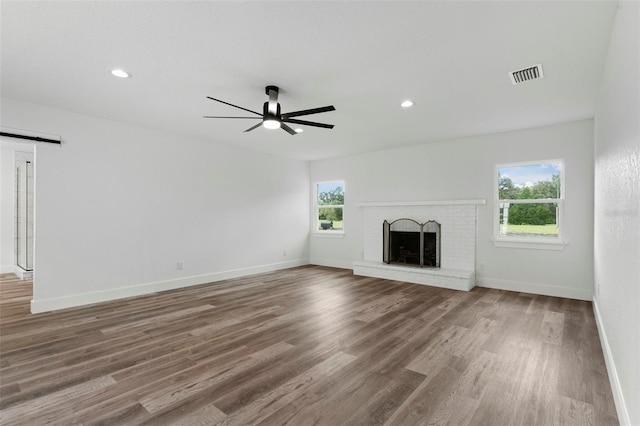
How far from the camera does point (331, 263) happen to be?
24.5 feet

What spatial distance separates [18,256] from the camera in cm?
648

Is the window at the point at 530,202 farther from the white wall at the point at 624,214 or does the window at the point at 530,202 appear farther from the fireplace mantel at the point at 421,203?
the white wall at the point at 624,214

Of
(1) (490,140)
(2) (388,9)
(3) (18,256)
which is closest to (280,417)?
(2) (388,9)

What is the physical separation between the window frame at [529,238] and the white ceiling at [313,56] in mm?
850

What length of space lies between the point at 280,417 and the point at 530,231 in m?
4.89

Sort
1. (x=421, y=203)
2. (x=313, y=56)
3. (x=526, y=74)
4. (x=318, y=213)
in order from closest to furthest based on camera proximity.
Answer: (x=313, y=56)
(x=526, y=74)
(x=421, y=203)
(x=318, y=213)

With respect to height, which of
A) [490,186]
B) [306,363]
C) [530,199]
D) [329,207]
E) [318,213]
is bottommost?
[306,363]

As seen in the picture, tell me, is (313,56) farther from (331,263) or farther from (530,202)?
(331,263)

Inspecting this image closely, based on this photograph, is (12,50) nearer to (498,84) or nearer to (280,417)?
(280,417)

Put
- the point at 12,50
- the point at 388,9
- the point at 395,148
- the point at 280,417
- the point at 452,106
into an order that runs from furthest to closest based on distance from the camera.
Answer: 1. the point at 395,148
2. the point at 452,106
3. the point at 12,50
4. the point at 388,9
5. the point at 280,417

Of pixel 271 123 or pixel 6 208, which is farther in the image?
pixel 6 208

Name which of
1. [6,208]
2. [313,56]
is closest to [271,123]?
[313,56]

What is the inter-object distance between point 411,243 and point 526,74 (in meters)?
3.79

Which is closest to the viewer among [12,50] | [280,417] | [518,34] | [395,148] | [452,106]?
[280,417]
